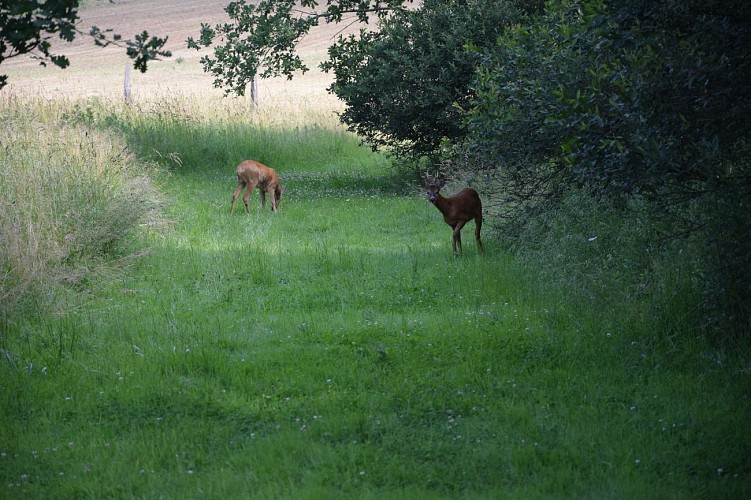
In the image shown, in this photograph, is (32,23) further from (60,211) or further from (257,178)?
(257,178)

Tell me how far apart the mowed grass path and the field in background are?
0.06 feet

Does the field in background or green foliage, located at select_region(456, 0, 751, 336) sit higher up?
green foliage, located at select_region(456, 0, 751, 336)

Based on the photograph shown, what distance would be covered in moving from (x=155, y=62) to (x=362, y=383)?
189ft

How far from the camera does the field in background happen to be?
496cm

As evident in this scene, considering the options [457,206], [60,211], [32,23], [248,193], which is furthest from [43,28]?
[248,193]

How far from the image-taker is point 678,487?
4.70 meters

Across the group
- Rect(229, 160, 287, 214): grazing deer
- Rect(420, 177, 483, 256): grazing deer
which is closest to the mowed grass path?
Rect(420, 177, 483, 256): grazing deer

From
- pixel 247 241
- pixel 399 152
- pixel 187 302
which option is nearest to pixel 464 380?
pixel 187 302

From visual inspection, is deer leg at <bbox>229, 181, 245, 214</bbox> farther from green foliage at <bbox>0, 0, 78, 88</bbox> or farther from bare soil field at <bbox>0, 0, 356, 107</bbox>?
bare soil field at <bbox>0, 0, 356, 107</bbox>

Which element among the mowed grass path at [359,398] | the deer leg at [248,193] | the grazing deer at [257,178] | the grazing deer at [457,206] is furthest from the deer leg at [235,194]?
the mowed grass path at [359,398]

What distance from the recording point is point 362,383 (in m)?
6.44

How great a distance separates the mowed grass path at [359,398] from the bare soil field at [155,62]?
26.3m

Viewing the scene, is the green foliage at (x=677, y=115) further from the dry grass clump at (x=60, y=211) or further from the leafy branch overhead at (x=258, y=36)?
the leafy branch overhead at (x=258, y=36)

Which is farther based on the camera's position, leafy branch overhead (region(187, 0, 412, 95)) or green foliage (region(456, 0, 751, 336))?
leafy branch overhead (region(187, 0, 412, 95))
